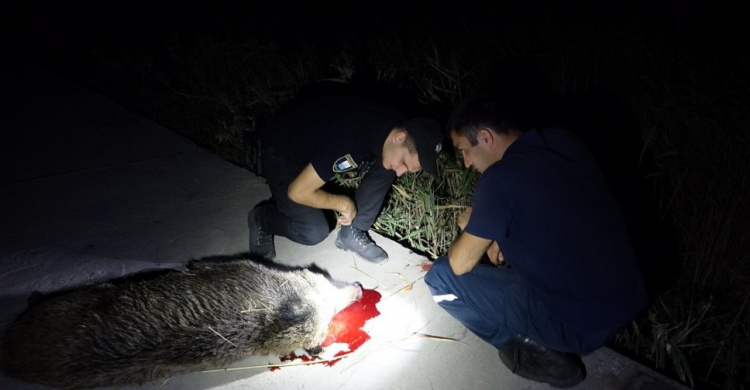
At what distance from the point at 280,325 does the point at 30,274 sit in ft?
6.02

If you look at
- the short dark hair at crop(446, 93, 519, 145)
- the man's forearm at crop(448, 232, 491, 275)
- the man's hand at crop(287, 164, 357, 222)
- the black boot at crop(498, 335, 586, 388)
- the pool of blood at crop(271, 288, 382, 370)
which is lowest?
the black boot at crop(498, 335, 586, 388)

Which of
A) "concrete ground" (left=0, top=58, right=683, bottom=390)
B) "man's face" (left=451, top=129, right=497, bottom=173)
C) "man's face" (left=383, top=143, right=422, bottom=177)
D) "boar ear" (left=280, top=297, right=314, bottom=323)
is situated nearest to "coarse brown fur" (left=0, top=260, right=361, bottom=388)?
"boar ear" (left=280, top=297, right=314, bottom=323)

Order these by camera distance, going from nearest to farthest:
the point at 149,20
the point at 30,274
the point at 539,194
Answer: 1. the point at 539,194
2. the point at 30,274
3. the point at 149,20

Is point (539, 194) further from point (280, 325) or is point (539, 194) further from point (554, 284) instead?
point (280, 325)

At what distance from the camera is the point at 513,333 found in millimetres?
2539

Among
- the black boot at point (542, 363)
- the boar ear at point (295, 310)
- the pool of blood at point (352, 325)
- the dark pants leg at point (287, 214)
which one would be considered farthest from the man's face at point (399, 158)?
the black boot at point (542, 363)

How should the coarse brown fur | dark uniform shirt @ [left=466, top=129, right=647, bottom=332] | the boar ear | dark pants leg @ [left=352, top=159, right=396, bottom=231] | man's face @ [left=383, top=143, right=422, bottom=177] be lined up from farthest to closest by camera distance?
1. dark pants leg @ [left=352, top=159, right=396, bottom=231]
2. man's face @ [left=383, top=143, right=422, bottom=177]
3. the boar ear
4. the coarse brown fur
5. dark uniform shirt @ [left=466, top=129, right=647, bottom=332]

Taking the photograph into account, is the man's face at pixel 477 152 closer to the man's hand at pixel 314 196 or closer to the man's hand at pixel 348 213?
the man's hand at pixel 314 196

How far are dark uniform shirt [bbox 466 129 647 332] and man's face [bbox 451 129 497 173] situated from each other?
0.23 metres

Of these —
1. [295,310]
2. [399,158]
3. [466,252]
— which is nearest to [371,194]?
[399,158]

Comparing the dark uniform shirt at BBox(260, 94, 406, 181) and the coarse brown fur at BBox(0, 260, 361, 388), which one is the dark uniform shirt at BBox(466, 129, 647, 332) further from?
the coarse brown fur at BBox(0, 260, 361, 388)

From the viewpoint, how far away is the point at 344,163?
3.04 meters

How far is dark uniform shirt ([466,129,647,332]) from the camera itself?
7.04 ft

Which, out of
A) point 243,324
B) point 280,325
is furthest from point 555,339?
point 243,324
